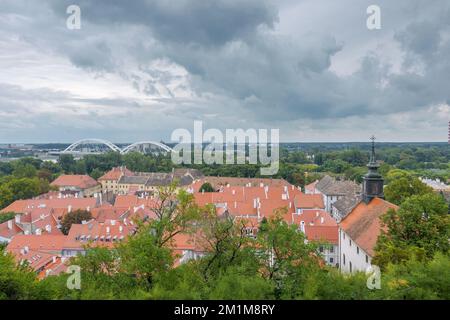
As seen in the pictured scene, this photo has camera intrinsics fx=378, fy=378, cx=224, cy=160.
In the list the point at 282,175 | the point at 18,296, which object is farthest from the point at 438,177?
the point at 18,296

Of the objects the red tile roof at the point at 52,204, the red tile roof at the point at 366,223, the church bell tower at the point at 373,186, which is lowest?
the red tile roof at the point at 52,204

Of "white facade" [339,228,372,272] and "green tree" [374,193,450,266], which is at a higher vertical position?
"green tree" [374,193,450,266]

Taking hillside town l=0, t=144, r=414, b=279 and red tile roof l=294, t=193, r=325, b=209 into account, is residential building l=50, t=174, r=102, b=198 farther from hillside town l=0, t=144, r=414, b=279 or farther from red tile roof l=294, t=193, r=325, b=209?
red tile roof l=294, t=193, r=325, b=209

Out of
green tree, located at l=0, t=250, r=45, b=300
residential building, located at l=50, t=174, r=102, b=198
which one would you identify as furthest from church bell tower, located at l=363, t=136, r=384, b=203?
residential building, located at l=50, t=174, r=102, b=198

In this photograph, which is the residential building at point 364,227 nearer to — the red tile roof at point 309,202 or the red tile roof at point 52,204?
the red tile roof at point 309,202

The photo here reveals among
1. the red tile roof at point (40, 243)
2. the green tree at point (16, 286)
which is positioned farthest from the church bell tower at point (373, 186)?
the red tile roof at point (40, 243)

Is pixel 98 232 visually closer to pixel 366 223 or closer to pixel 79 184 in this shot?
pixel 366 223

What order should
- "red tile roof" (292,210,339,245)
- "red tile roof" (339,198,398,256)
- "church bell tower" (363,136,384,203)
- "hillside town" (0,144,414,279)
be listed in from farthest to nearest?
"red tile roof" (292,210,339,245) < "church bell tower" (363,136,384,203) < "hillside town" (0,144,414,279) < "red tile roof" (339,198,398,256)

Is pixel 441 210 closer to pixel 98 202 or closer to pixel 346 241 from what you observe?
pixel 346 241
